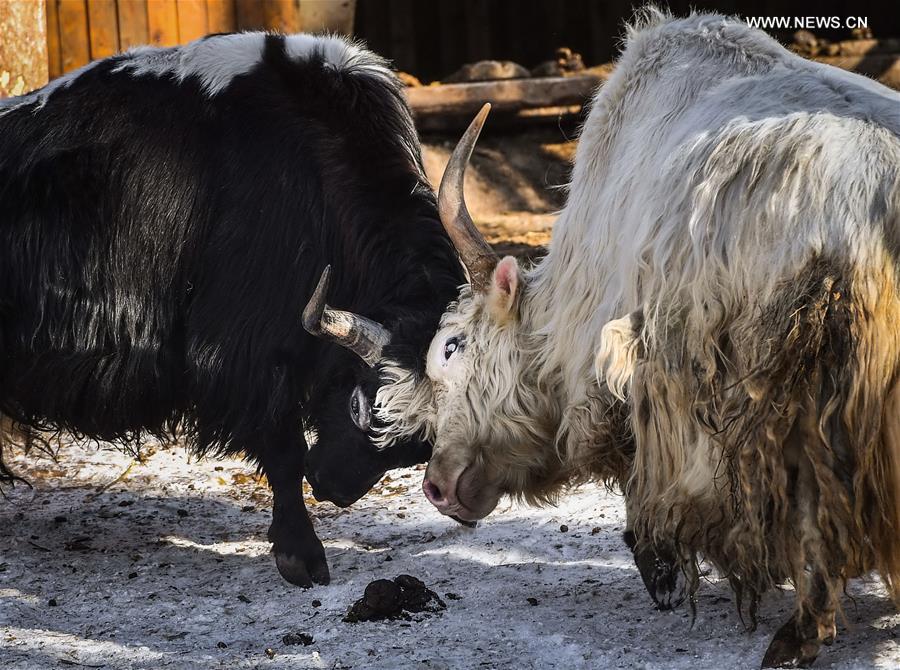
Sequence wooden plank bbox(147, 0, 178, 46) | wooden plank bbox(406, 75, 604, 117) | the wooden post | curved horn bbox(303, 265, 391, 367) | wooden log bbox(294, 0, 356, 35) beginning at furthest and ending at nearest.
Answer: wooden plank bbox(406, 75, 604, 117) → wooden log bbox(294, 0, 356, 35) → wooden plank bbox(147, 0, 178, 46) → the wooden post → curved horn bbox(303, 265, 391, 367)

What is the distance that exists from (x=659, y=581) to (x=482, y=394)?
659mm

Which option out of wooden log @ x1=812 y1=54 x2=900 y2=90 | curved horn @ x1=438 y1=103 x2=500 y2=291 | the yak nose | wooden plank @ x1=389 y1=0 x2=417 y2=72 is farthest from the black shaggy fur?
wooden plank @ x1=389 y1=0 x2=417 y2=72

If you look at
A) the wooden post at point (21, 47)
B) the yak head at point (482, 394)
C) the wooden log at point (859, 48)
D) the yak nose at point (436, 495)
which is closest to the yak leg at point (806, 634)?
the yak head at point (482, 394)

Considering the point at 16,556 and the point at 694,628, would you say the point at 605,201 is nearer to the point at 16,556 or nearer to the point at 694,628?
the point at 694,628

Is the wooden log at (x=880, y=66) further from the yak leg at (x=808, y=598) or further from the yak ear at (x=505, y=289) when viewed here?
the yak leg at (x=808, y=598)

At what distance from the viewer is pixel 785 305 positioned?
2.51 m

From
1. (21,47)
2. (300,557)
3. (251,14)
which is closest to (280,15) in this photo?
(251,14)

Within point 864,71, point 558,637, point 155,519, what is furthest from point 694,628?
point 864,71

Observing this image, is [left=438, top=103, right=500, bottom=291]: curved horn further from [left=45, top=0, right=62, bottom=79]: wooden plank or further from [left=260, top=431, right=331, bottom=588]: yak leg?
[left=45, top=0, right=62, bottom=79]: wooden plank

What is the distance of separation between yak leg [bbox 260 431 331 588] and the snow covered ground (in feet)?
0.20

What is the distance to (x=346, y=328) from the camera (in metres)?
3.49

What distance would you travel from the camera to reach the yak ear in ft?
10.6

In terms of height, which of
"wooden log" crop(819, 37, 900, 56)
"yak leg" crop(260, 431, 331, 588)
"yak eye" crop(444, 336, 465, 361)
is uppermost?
"wooden log" crop(819, 37, 900, 56)

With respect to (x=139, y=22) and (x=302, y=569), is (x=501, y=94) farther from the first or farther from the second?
(x=302, y=569)
